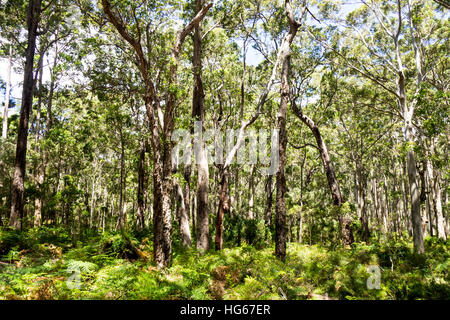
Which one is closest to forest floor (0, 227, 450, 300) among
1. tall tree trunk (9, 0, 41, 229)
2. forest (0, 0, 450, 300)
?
forest (0, 0, 450, 300)

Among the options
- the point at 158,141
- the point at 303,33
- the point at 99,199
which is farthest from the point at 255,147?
the point at 99,199

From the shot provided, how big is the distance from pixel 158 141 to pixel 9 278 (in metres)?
4.01

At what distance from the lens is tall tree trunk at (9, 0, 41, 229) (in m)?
10.2

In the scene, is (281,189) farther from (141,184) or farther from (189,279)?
(141,184)

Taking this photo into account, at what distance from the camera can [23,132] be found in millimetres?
10648

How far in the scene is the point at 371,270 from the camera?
675 cm

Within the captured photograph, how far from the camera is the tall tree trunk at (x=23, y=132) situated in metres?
10.2

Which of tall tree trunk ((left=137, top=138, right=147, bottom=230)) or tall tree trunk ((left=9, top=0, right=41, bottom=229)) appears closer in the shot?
tall tree trunk ((left=9, top=0, right=41, bottom=229))

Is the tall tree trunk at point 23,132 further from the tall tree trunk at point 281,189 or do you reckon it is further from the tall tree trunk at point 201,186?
the tall tree trunk at point 281,189

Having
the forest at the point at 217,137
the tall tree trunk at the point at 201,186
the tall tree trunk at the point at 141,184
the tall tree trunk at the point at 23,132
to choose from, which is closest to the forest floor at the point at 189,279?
the forest at the point at 217,137

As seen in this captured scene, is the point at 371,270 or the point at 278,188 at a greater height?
the point at 278,188

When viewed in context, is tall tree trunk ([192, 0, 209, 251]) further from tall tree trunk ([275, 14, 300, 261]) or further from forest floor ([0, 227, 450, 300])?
tall tree trunk ([275, 14, 300, 261])
